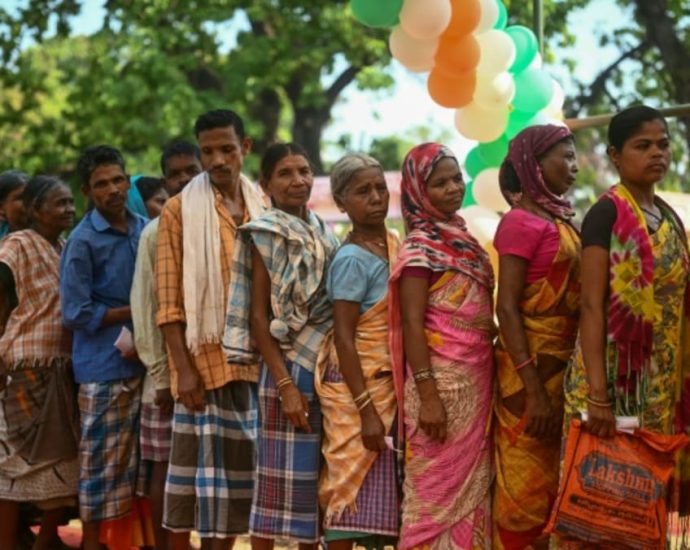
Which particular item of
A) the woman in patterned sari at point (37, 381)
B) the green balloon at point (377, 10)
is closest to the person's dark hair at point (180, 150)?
the woman in patterned sari at point (37, 381)

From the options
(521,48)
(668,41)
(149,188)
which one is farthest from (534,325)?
(668,41)

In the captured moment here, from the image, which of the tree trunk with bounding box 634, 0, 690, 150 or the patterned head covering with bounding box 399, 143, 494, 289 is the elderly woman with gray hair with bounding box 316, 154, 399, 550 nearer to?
the patterned head covering with bounding box 399, 143, 494, 289

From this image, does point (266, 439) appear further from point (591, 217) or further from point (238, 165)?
point (591, 217)

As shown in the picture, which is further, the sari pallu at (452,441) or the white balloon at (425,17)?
the white balloon at (425,17)

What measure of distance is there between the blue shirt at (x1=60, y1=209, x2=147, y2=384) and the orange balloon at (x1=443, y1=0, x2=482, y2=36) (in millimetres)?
2375

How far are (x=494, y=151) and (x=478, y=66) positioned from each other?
0.68 m

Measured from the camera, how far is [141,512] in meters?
5.55

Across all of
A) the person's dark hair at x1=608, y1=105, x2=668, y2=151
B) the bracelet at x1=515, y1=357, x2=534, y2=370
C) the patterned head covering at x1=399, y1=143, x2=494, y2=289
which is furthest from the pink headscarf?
the person's dark hair at x1=608, y1=105, x2=668, y2=151

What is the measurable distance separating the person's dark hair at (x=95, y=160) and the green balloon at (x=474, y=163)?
2.73m

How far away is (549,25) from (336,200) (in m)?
13.6

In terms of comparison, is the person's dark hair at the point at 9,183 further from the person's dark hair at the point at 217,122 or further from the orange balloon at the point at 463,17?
the orange balloon at the point at 463,17

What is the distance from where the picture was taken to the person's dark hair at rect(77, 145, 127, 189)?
17.0 ft

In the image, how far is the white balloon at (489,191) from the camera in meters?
6.91

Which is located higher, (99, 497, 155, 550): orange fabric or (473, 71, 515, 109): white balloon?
(473, 71, 515, 109): white balloon
